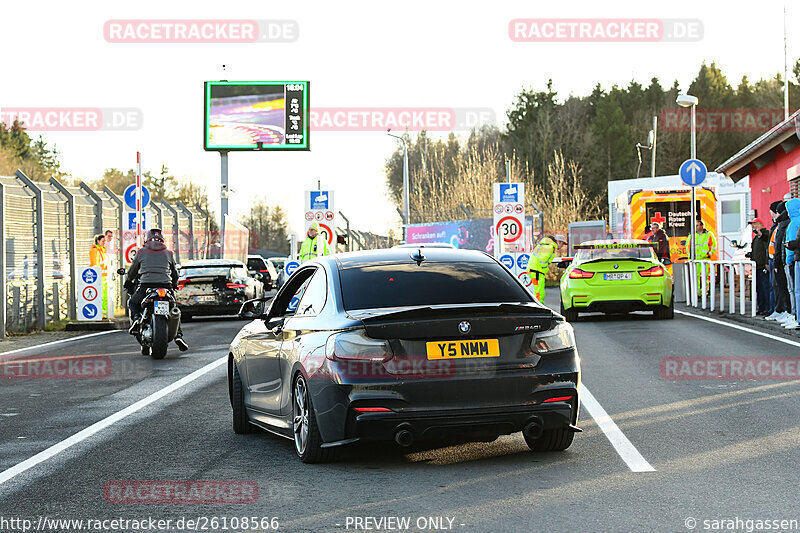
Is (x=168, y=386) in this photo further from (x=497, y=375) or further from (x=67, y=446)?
(x=497, y=375)

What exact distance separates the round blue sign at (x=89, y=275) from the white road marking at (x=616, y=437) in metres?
14.3

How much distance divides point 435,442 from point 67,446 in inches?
104

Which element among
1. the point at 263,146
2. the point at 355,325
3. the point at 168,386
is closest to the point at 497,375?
the point at 355,325

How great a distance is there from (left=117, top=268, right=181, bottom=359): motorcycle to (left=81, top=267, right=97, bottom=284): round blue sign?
7190 mm

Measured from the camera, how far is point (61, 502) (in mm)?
6414

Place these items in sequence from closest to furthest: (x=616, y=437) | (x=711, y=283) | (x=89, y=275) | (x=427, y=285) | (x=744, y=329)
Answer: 1. (x=427, y=285)
2. (x=616, y=437)
3. (x=744, y=329)
4. (x=89, y=275)
5. (x=711, y=283)

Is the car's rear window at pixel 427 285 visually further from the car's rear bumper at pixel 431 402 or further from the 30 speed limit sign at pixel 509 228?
the 30 speed limit sign at pixel 509 228

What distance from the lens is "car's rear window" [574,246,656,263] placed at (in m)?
21.0

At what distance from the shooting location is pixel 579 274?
68.5 feet

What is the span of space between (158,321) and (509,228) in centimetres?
1280

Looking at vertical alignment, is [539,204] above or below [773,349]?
above

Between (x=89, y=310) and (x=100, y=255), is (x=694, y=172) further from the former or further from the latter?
(x=89, y=310)

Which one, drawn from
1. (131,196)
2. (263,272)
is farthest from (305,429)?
(131,196)

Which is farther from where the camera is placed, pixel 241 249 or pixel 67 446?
pixel 241 249
